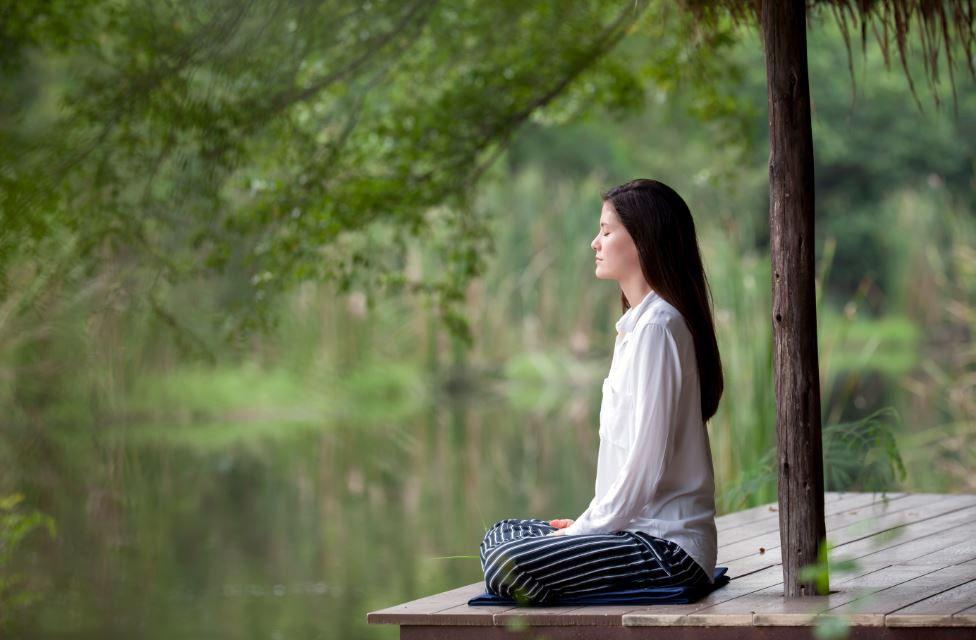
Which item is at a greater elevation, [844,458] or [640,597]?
[844,458]

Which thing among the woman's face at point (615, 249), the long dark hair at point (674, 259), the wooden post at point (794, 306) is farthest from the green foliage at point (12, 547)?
the wooden post at point (794, 306)

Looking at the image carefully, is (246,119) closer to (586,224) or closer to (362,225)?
(362,225)

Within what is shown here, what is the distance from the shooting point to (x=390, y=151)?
6695 mm

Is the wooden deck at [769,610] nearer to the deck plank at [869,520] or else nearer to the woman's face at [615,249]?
the deck plank at [869,520]

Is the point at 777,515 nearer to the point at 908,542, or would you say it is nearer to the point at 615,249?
the point at 908,542

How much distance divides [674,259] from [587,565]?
73 centimetres

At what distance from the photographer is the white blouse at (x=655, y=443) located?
3.01 metres

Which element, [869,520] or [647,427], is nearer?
[647,427]

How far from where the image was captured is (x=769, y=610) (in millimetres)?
2951

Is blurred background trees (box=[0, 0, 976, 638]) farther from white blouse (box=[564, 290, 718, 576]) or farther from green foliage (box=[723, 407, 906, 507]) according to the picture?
white blouse (box=[564, 290, 718, 576])

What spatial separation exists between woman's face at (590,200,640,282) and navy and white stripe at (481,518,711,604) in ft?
2.00

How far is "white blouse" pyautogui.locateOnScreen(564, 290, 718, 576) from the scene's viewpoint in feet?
9.88

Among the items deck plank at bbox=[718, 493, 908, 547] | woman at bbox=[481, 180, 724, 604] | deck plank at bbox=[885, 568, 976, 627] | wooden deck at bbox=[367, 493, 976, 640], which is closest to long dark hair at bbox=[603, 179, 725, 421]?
woman at bbox=[481, 180, 724, 604]

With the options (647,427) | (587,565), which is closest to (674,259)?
(647,427)
